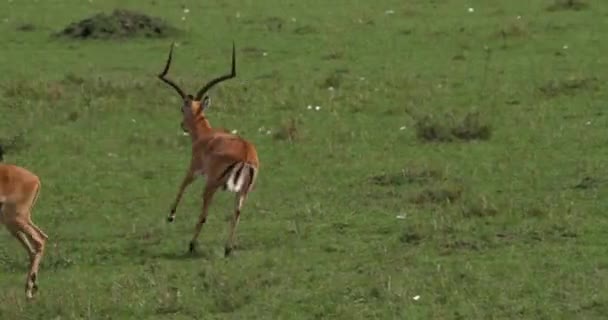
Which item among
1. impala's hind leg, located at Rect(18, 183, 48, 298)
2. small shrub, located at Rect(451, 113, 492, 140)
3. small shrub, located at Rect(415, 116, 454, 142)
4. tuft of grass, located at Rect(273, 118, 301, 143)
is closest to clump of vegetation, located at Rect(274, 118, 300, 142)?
tuft of grass, located at Rect(273, 118, 301, 143)

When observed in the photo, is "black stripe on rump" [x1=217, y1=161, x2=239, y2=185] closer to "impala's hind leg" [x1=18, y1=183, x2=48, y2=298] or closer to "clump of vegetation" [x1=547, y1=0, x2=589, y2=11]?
"impala's hind leg" [x1=18, y1=183, x2=48, y2=298]

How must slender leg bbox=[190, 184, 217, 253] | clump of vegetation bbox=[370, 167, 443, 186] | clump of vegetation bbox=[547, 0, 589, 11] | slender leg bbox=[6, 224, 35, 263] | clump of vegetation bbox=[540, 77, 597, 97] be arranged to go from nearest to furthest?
slender leg bbox=[6, 224, 35, 263], slender leg bbox=[190, 184, 217, 253], clump of vegetation bbox=[370, 167, 443, 186], clump of vegetation bbox=[540, 77, 597, 97], clump of vegetation bbox=[547, 0, 589, 11]

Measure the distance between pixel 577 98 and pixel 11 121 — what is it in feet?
18.2

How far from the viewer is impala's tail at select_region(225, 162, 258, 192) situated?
9789 mm

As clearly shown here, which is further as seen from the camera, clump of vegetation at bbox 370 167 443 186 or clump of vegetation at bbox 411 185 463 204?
clump of vegetation at bbox 370 167 443 186

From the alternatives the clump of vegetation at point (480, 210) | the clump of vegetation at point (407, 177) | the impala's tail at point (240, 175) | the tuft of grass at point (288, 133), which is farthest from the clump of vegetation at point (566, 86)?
the impala's tail at point (240, 175)

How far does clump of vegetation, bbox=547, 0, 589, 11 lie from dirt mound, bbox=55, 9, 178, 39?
544 centimetres

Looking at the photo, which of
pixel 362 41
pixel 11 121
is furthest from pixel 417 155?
pixel 362 41

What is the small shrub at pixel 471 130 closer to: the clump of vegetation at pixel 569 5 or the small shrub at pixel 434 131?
the small shrub at pixel 434 131

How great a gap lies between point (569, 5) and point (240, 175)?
12.6m

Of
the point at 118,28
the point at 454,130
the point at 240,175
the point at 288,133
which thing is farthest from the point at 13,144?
the point at 118,28

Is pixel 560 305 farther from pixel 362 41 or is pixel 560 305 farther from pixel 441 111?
pixel 362 41

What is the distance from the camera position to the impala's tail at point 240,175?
9.79 meters

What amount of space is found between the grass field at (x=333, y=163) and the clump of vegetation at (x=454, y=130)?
2cm
